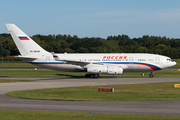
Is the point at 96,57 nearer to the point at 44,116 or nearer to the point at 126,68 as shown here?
the point at 126,68

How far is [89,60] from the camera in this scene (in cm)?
5091

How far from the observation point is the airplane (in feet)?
164

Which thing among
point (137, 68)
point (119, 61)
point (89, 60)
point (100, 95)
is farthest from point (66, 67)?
point (100, 95)

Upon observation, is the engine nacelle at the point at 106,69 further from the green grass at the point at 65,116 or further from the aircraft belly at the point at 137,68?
the green grass at the point at 65,116

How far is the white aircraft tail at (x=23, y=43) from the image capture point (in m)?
51.0

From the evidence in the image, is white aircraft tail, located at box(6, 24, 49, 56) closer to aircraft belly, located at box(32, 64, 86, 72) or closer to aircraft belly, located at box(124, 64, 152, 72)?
aircraft belly, located at box(32, 64, 86, 72)

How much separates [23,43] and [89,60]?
13633 mm

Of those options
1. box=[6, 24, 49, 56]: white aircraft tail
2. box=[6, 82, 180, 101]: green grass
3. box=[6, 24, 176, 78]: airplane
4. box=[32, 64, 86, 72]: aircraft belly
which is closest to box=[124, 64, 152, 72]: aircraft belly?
box=[6, 24, 176, 78]: airplane

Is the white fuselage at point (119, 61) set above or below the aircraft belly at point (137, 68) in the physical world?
above

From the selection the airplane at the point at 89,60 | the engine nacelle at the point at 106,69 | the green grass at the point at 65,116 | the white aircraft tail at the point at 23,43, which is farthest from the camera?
the white aircraft tail at the point at 23,43

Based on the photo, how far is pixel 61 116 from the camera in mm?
16688

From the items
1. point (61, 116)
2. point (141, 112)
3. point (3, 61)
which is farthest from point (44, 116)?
point (3, 61)

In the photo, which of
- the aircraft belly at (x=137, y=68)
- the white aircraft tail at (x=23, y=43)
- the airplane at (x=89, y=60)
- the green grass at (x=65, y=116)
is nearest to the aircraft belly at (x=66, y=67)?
the airplane at (x=89, y=60)

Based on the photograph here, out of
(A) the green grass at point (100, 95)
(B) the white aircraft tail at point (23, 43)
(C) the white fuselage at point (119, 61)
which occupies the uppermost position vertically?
A: (B) the white aircraft tail at point (23, 43)
